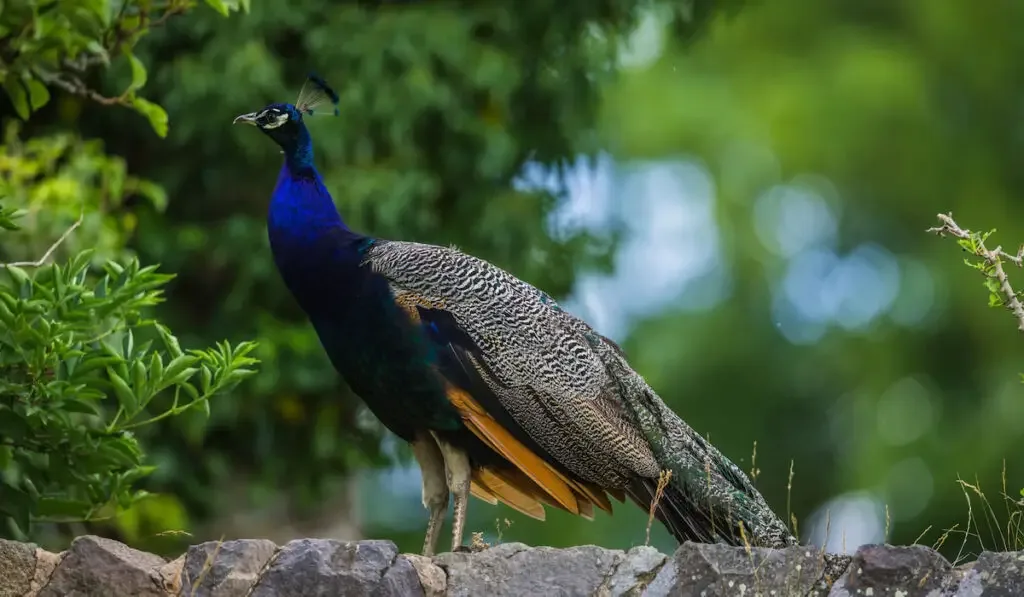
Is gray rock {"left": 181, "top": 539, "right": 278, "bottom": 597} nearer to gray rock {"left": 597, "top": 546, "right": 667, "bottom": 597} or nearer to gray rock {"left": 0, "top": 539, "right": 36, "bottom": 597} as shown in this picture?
gray rock {"left": 0, "top": 539, "right": 36, "bottom": 597}

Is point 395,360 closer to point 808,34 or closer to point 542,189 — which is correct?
point 542,189

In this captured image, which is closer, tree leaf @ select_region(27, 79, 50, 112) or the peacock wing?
the peacock wing

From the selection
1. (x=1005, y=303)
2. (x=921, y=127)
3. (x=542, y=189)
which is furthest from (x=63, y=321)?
(x=921, y=127)

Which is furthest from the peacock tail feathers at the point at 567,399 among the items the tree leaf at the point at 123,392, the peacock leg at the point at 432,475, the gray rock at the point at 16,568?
the gray rock at the point at 16,568

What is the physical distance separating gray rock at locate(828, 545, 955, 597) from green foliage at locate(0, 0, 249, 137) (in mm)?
2541

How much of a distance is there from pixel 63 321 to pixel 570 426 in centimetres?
147

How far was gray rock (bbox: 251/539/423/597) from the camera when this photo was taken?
394 centimetres

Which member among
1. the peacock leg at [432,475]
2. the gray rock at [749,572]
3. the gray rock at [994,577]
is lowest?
the peacock leg at [432,475]

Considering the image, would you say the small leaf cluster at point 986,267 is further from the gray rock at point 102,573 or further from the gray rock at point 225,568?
the gray rock at point 102,573

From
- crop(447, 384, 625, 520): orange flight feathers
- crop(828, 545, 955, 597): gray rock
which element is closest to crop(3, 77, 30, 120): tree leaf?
crop(447, 384, 625, 520): orange flight feathers

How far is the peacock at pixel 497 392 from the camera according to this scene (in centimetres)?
506

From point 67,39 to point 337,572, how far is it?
1993 mm

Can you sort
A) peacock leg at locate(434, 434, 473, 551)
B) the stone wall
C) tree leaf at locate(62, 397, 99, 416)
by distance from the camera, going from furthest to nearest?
peacock leg at locate(434, 434, 473, 551)
tree leaf at locate(62, 397, 99, 416)
the stone wall

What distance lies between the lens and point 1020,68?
13.5 meters
